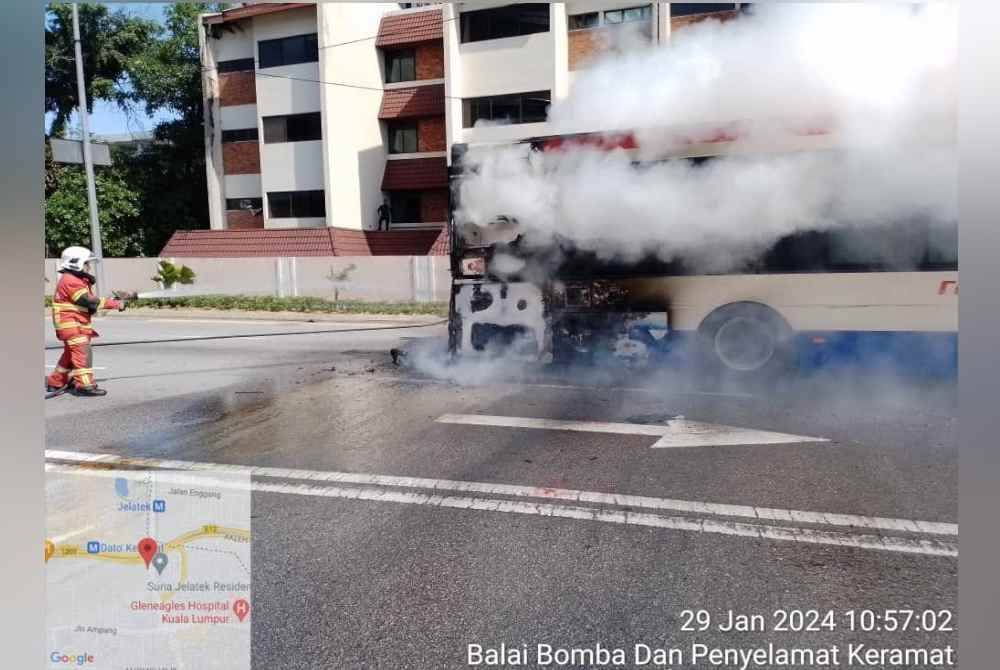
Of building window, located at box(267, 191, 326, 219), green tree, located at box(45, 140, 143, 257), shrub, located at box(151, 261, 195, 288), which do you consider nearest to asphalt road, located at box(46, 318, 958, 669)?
green tree, located at box(45, 140, 143, 257)

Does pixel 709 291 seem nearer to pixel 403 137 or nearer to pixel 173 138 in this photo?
pixel 403 137

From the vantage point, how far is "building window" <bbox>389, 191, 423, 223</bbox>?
2320cm

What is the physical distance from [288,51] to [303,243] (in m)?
6.16

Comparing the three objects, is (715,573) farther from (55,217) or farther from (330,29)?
(330,29)

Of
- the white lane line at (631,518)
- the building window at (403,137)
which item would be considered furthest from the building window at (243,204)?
the white lane line at (631,518)

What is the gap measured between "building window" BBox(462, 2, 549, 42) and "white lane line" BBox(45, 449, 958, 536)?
1607cm

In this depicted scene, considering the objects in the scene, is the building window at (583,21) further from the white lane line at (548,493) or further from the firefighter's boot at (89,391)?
the white lane line at (548,493)

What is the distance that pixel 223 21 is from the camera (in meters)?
20.6

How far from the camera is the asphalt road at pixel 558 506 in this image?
2.78 m

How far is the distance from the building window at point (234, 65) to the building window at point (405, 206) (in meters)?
5.93

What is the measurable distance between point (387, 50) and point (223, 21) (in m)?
4.96
